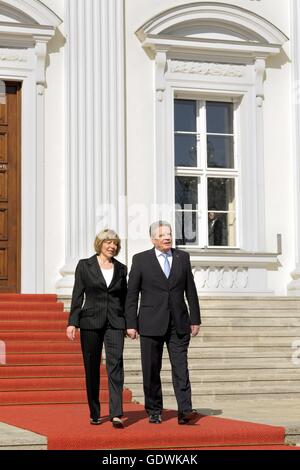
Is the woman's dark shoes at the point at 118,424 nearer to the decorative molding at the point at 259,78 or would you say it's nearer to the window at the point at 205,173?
the window at the point at 205,173

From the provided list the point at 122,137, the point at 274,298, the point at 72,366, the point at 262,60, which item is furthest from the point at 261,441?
the point at 262,60

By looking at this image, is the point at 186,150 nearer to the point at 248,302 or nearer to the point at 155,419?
the point at 248,302

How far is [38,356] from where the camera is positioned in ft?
38.6

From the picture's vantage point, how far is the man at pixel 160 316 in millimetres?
8969

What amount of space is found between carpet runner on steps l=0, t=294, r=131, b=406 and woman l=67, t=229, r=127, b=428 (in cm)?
211

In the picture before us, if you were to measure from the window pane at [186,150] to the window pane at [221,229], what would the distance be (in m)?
0.83

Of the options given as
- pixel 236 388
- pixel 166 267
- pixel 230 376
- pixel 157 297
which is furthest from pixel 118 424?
pixel 230 376

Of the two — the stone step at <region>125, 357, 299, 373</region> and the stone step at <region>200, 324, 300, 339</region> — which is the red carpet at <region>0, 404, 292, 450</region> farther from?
the stone step at <region>200, 324, 300, 339</region>

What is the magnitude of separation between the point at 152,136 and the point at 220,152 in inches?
47.9

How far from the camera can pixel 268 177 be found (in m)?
15.3

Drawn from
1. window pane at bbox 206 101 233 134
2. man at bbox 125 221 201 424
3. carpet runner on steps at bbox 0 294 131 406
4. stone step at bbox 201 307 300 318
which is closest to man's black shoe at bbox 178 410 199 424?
man at bbox 125 221 201 424

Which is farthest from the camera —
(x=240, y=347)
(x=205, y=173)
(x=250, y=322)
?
(x=205, y=173)

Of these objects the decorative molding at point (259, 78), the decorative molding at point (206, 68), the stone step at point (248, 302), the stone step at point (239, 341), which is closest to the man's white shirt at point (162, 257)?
the stone step at point (239, 341)

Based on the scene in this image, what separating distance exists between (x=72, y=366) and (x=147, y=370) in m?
2.79
